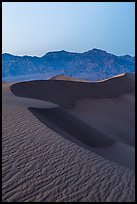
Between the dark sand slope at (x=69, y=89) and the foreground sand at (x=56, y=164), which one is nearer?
the foreground sand at (x=56, y=164)

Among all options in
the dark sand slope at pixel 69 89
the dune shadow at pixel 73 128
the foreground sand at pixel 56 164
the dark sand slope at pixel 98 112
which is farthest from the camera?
the dark sand slope at pixel 69 89

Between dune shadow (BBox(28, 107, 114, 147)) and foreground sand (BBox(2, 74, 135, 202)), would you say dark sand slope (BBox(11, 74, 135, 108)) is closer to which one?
dune shadow (BBox(28, 107, 114, 147))

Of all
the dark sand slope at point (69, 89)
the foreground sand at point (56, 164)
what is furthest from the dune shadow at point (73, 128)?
the dark sand slope at point (69, 89)

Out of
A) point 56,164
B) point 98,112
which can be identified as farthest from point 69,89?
point 56,164

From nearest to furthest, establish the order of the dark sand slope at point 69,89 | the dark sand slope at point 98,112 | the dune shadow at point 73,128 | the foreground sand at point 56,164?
the foreground sand at point 56,164 → the dune shadow at point 73,128 → the dark sand slope at point 98,112 → the dark sand slope at point 69,89

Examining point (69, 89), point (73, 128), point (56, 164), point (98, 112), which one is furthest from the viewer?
point (69, 89)

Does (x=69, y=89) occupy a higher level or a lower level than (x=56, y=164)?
higher

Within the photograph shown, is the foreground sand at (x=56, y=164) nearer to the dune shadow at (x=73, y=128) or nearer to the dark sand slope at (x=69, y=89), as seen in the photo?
the dune shadow at (x=73, y=128)

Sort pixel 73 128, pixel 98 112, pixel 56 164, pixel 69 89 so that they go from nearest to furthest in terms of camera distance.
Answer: pixel 56 164
pixel 73 128
pixel 98 112
pixel 69 89

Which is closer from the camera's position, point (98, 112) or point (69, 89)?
point (98, 112)

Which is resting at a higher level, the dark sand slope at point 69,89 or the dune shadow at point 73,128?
the dark sand slope at point 69,89

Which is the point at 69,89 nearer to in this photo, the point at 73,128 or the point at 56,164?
the point at 73,128

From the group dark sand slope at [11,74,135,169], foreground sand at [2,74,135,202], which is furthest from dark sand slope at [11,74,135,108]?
foreground sand at [2,74,135,202]

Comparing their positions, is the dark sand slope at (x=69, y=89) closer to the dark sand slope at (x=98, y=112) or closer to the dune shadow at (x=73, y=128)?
the dark sand slope at (x=98, y=112)
